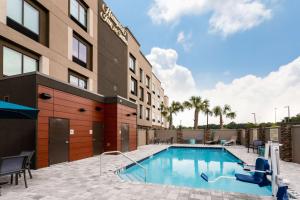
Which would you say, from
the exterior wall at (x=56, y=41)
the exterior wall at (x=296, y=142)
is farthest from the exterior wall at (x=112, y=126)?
the exterior wall at (x=296, y=142)

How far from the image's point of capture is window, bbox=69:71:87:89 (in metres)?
15.9

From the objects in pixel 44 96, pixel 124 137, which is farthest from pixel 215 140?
pixel 44 96

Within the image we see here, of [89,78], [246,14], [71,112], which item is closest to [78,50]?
[89,78]

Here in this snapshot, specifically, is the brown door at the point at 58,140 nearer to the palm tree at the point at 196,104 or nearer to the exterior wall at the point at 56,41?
the exterior wall at the point at 56,41

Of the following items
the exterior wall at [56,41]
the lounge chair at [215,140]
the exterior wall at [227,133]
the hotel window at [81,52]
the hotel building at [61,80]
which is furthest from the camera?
the exterior wall at [227,133]

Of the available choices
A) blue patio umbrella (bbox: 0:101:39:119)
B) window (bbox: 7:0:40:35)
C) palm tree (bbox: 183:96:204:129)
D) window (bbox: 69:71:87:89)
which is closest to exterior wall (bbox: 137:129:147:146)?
window (bbox: 69:71:87:89)

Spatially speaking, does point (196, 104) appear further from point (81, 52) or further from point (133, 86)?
point (81, 52)

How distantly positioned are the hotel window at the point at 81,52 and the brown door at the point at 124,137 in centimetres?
554

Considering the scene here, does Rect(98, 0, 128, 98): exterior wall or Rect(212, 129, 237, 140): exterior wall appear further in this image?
Rect(212, 129, 237, 140): exterior wall

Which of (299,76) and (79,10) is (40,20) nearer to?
(79,10)

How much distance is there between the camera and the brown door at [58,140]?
10.5m

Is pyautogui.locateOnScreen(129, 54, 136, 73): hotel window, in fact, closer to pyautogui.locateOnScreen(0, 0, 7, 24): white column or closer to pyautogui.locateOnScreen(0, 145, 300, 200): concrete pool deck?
pyautogui.locateOnScreen(0, 0, 7, 24): white column

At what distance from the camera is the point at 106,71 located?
69.2ft

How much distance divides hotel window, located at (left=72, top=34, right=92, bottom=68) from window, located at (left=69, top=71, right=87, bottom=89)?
934 mm
